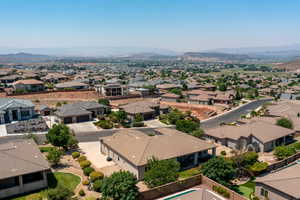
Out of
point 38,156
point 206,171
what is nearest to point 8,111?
point 38,156

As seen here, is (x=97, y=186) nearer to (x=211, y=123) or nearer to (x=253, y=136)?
(x=253, y=136)

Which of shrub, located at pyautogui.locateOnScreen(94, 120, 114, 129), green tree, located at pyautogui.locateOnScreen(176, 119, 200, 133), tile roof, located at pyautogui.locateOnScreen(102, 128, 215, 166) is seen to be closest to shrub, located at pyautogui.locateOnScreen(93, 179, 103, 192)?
tile roof, located at pyautogui.locateOnScreen(102, 128, 215, 166)

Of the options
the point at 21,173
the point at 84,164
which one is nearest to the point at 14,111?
the point at 84,164

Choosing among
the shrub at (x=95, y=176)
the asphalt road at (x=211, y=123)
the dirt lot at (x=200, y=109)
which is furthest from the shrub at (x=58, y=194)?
the dirt lot at (x=200, y=109)

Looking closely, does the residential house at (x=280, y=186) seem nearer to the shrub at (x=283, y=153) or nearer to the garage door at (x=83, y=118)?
the shrub at (x=283, y=153)

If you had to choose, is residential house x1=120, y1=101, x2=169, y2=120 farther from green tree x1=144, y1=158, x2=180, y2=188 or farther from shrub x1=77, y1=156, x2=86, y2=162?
green tree x1=144, y1=158, x2=180, y2=188
